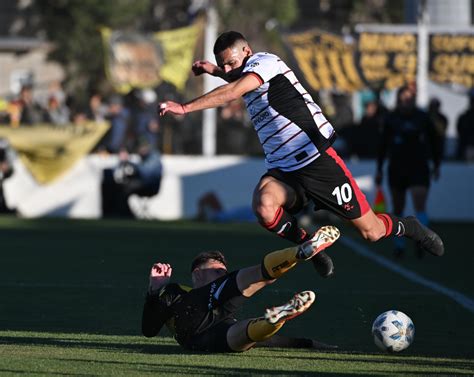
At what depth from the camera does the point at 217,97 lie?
29.7ft

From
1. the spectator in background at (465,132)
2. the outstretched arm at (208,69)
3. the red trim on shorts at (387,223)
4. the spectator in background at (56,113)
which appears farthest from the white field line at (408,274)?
the spectator in background at (56,113)

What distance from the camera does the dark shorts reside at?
53.3 feet

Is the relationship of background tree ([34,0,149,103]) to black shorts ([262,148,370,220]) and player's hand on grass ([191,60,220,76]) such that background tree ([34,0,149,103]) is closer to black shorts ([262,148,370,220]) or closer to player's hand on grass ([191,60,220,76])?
player's hand on grass ([191,60,220,76])

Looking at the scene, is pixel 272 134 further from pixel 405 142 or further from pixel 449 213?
pixel 449 213

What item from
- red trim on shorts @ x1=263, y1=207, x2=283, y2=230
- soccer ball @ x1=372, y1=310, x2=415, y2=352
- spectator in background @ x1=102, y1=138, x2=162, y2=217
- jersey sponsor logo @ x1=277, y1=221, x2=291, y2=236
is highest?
red trim on shorts @ x1=263, y1=207, x2=283, y2=230

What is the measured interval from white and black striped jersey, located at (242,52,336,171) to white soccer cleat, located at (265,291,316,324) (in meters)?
1.91

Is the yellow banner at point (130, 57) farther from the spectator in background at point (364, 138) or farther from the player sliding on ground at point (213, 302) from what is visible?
the player sliding on ground at point (213, 302)

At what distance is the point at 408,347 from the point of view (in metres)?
8.86

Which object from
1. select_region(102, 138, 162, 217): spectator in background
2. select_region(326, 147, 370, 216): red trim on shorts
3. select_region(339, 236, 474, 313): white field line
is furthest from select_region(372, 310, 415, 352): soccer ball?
select_region(102, 138, 162, 217): spectator in background

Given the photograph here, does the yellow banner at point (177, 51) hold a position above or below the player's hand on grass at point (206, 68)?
below

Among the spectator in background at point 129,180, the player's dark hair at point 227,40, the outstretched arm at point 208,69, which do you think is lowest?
the spectator in background at point 129,180

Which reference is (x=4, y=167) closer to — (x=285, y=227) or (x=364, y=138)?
(x=364, y=138)

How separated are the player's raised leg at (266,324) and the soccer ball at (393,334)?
0.74 metres

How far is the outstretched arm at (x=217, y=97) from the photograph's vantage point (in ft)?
29.1
